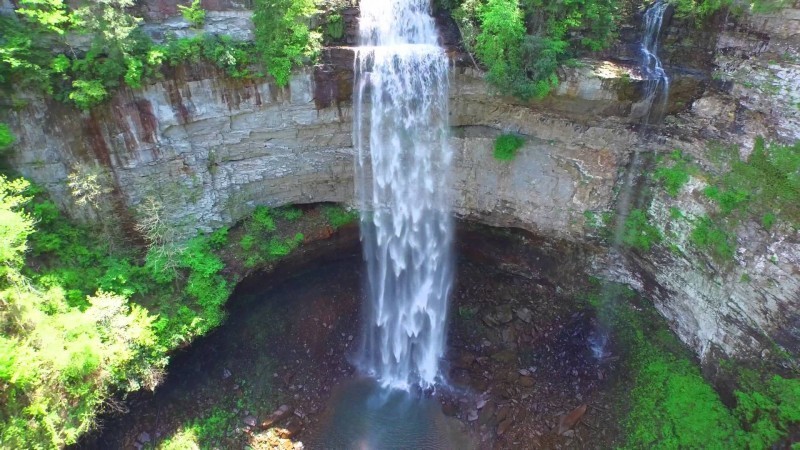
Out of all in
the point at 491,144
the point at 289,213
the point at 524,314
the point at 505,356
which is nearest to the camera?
the point at 491,144

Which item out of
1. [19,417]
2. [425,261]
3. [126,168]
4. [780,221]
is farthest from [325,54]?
[780,221]

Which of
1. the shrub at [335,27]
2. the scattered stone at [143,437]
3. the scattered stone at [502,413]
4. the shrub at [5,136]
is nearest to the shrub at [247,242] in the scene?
the scattered stone at [143,437]

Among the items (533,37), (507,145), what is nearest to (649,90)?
(533,37)

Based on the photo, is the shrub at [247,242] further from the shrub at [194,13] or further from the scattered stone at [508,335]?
the scattered stone at [508,335]

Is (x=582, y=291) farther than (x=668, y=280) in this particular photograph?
Yes

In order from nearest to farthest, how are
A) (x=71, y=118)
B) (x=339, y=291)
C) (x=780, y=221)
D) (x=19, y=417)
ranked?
(x=19, y=417) < (x=780, y=221) < (x=71, y=118) < (x=339, y=291)

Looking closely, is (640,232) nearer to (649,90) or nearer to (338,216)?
(649,90)

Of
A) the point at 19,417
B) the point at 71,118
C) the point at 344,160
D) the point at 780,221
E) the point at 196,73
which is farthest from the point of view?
the point at 344,160

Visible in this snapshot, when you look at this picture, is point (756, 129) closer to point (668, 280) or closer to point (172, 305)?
point (668, 280)
